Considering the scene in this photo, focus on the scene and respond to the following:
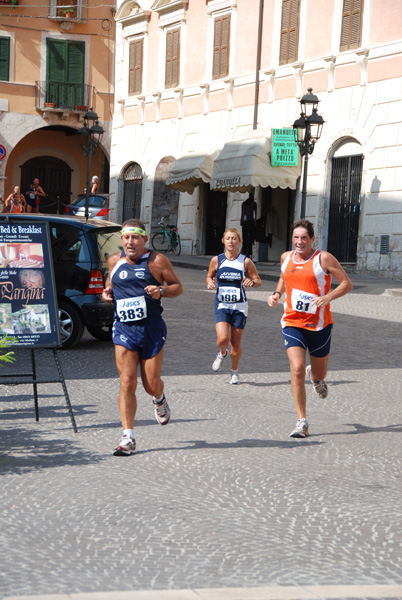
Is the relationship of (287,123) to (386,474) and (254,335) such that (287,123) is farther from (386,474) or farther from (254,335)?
(386,474)

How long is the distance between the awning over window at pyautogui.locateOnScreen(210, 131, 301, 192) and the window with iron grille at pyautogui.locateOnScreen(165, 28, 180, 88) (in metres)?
5.60

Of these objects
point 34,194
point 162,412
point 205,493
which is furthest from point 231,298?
point 34,194

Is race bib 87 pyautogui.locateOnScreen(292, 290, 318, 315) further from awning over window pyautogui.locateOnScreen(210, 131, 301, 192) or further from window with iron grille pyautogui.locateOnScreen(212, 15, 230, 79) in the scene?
window with iron grille pyautogui.locateOnScreen(212, 15, 230, 79)

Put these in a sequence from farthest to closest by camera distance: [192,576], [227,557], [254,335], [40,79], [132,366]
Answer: [40,79] → [254,335] → [132,366] → [227,557] → [192,576]

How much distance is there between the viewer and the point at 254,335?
49.1ft

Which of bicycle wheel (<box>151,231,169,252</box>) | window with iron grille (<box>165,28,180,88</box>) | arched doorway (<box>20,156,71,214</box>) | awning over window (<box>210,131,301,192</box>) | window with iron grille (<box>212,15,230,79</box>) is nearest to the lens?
awning over window (<box>210,131,301,192</box>)

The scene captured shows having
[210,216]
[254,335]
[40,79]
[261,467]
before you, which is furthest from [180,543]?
[40,79]

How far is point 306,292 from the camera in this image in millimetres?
8180

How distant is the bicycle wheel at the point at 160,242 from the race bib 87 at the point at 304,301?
26883 mm

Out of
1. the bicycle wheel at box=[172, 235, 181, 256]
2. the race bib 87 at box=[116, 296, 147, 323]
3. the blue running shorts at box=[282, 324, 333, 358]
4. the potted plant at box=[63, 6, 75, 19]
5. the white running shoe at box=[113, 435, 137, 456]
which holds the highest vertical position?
the potted plant at box=[63, 6, 75, 19]

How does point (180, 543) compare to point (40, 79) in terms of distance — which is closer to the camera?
point (180, 543)

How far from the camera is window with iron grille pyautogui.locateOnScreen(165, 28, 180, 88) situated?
116 feet

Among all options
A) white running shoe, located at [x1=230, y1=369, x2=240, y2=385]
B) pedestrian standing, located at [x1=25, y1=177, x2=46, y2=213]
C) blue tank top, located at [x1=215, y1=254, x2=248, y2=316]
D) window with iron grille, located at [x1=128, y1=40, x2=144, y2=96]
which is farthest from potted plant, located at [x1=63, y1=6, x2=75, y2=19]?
white running shoe, located at [x1=230, y1=369, x2=240, y2=385]

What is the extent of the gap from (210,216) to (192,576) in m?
30.0
